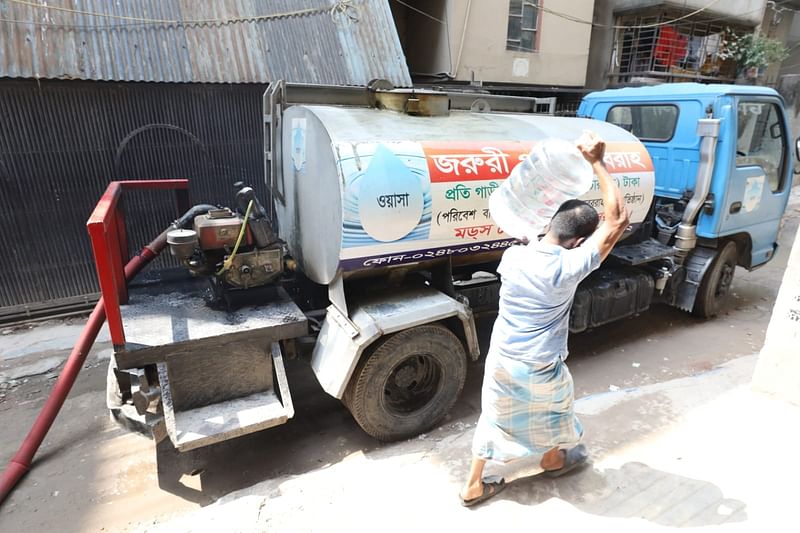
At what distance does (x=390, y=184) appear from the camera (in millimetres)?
3049

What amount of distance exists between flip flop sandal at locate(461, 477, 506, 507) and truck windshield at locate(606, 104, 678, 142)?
14.2 feet

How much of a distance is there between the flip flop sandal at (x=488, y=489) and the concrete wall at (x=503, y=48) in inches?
363

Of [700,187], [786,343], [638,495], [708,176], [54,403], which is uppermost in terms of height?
[708,176]

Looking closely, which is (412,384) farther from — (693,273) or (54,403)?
(693,273)

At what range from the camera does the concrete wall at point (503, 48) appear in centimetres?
1012

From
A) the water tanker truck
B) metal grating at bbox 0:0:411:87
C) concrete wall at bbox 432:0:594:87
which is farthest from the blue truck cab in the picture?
concrete wall at bbox 432:0:594:87

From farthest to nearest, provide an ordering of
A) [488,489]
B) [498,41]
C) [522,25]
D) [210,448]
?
[522,25] < [498,41] < [210,448] < [488,489]


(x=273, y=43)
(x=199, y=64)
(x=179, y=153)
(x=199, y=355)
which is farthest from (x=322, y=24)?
(x=199, y=355)

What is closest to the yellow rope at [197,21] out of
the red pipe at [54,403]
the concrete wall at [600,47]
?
the red pipe at [54,403]

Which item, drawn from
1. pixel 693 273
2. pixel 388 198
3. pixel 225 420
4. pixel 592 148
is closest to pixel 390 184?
pixel 388 198

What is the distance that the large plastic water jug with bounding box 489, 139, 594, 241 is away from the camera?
8.17 ft

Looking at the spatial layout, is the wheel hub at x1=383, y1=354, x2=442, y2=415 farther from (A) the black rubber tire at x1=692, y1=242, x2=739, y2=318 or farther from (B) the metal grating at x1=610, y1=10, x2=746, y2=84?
(B) the metal grating at x1=610, y1=10, x2=746, y2=84

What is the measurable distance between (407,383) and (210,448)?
5.23ft

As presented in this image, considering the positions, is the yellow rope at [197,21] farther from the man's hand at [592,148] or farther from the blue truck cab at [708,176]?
the man's hand at [592,148]
